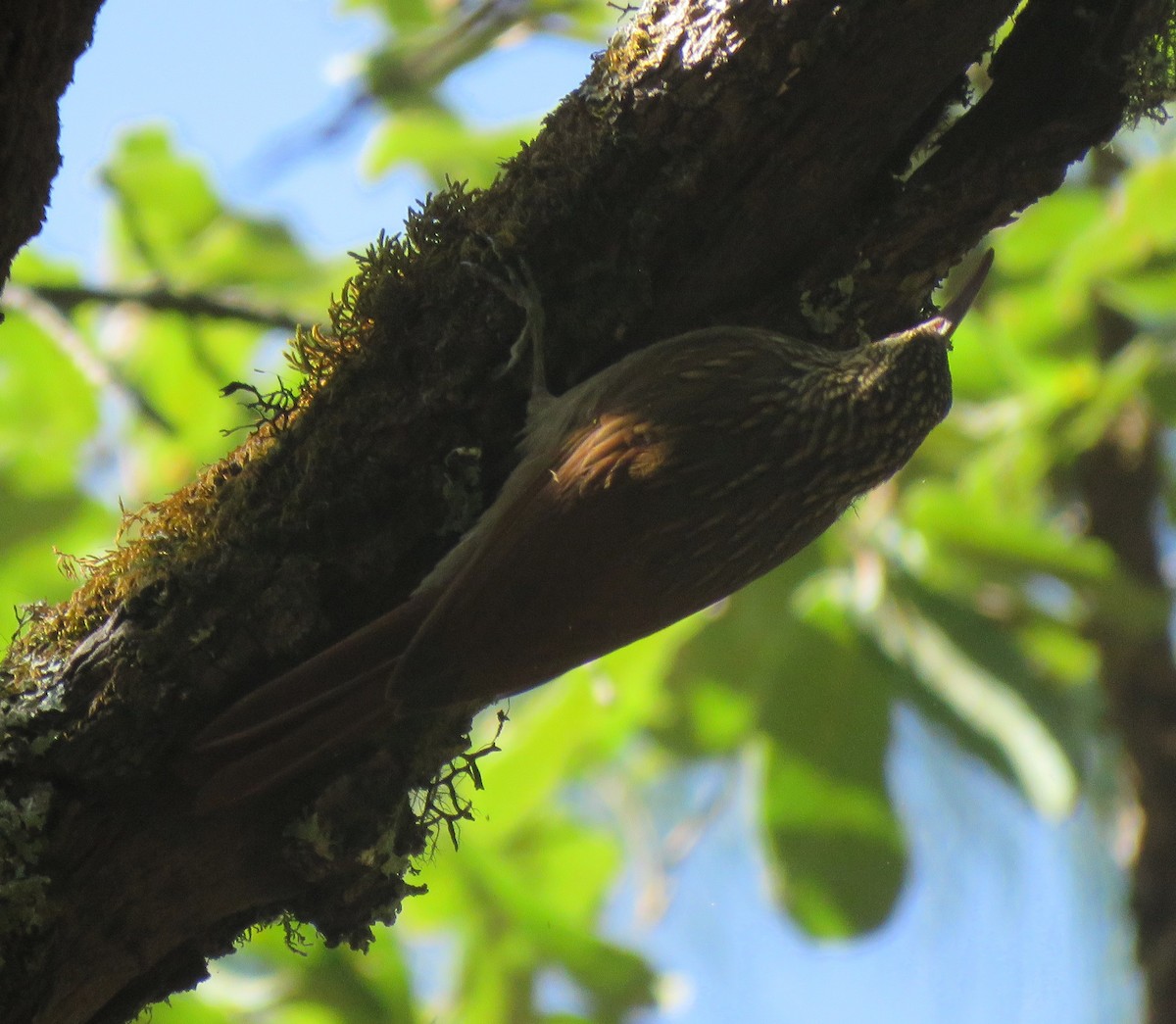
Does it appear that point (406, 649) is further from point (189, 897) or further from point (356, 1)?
point (356, 1)

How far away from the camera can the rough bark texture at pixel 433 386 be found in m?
1.96

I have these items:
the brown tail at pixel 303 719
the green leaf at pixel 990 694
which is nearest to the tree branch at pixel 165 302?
the brown tail at pixel 303 719

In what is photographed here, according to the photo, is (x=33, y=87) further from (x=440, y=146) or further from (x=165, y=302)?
(x=440, y=146)

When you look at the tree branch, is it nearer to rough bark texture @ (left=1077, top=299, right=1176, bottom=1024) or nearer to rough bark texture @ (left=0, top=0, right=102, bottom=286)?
rough bark texture @ (left=0, top=0, right=102, bottom=286)

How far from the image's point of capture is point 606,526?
2.27 metres

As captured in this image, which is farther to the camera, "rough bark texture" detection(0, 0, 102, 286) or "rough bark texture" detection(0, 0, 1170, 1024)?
"rough bark texture" detection(0, 0, 1170, 1024)

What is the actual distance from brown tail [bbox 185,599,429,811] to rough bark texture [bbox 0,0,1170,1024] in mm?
50

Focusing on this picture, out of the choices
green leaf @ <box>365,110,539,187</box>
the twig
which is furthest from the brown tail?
green leaf @ <box>365,110,539,187</box>

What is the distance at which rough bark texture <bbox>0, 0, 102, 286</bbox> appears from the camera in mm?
1441

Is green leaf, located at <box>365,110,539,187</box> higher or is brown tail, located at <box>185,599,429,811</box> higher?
green leaf, located at <box>365,110,539,187</box>

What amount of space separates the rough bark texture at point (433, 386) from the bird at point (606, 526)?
64 mm

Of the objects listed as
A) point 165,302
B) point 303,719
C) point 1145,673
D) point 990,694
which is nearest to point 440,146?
point 165,302

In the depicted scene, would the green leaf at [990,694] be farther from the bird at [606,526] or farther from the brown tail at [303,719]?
the brown tail at [303,719]

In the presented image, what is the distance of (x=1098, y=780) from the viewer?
6.13 meters
